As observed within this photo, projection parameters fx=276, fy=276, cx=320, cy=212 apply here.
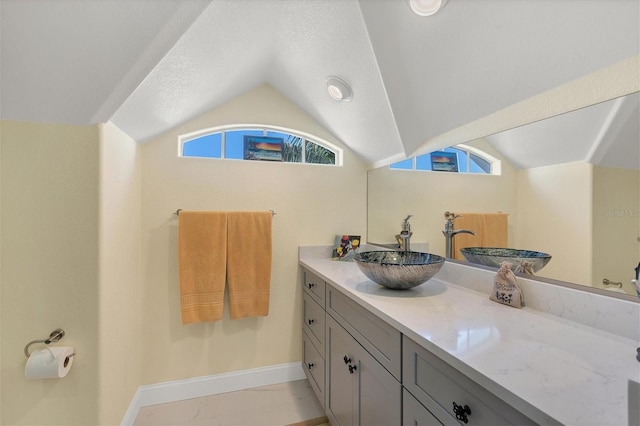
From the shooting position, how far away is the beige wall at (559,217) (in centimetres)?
103

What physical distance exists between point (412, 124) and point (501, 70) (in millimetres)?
562

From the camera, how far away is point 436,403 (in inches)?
31.5

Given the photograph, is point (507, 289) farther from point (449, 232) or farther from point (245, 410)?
point (245, 410)

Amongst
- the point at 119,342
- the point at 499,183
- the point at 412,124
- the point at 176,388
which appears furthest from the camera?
the point at 176,388

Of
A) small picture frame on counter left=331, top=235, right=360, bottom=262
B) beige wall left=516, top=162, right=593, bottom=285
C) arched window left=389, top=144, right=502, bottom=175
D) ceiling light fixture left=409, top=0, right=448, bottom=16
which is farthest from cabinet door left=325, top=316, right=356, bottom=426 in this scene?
ceiling light fixture left=409, top=0, right=448, bottom=16

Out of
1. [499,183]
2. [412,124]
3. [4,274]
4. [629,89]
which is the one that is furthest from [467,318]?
[4,274]

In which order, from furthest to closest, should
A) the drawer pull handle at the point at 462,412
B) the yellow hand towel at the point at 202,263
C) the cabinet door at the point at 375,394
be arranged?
1. the yellow hand towel at the point at 202,263
2. the cabinet door at the point at 375,394
3. the drawer pull handle at the point at 462,412

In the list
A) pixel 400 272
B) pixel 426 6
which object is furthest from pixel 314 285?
pixel 426 6

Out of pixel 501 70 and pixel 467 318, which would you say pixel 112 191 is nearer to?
pixel 467 318

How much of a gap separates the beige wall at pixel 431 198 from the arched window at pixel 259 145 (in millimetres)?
482

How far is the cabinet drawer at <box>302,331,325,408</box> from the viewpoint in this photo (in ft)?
5.70

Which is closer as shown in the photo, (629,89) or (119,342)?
(629,89)

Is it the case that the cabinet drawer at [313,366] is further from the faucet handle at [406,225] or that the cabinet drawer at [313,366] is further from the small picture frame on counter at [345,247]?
the faucet handle at [406,225]

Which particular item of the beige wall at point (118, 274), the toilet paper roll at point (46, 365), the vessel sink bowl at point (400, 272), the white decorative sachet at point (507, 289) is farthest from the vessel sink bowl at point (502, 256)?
the toilet paper roll at point (46, 365)
